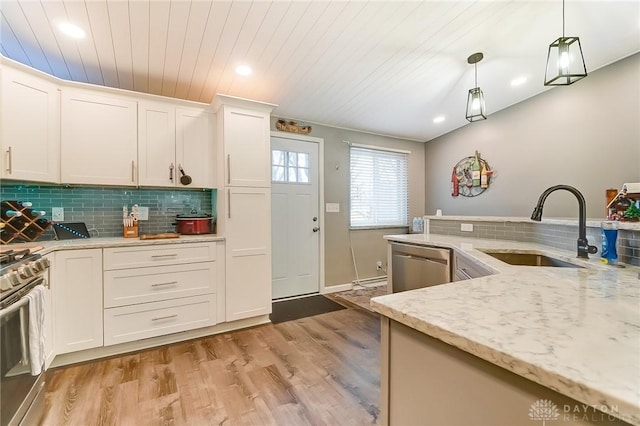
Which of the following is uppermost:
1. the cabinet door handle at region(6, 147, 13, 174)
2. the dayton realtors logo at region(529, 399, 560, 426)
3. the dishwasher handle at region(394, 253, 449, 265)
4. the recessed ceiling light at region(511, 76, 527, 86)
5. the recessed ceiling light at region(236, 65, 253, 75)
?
the recessed ceiling light at region(511, 76, 527, 86)

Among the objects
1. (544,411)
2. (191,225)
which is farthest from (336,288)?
(544,411)

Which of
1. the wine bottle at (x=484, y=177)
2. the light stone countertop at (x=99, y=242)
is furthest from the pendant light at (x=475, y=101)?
the light stone countertop at (x=99, y=242)

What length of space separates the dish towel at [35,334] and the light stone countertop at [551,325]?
5.71 ft

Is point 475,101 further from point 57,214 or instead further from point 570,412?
point 57,214

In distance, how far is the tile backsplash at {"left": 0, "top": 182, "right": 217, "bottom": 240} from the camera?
2312 millimetres

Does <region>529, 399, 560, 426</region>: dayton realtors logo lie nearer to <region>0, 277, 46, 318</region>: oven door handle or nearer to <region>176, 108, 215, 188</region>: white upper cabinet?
<region>0, 277, 46, 318</region>: oven door handle

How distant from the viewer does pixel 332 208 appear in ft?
12.6

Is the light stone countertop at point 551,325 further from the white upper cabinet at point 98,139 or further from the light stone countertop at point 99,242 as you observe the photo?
the white upper cabinet at point 98,139

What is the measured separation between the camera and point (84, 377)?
1.87 m

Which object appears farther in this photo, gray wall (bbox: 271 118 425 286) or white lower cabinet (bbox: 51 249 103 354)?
gray wall (bbox: 271 118 425 286)

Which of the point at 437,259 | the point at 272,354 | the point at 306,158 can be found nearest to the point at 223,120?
the point at 306,158

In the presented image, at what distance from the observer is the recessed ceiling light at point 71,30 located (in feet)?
5.99

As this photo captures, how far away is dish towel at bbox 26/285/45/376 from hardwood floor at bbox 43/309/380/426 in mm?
369

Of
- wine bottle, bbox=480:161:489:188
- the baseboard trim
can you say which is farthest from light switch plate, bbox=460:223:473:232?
the baseboard trim
